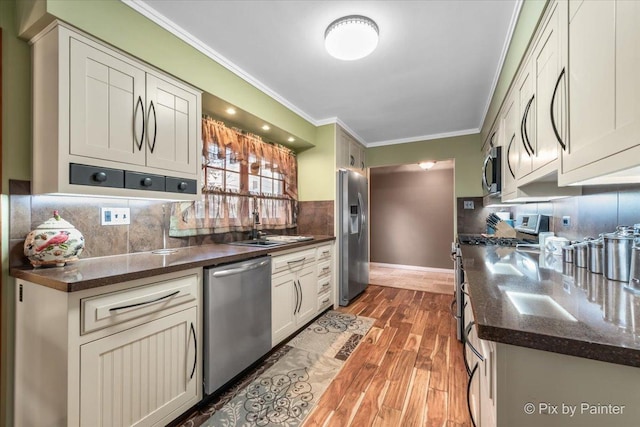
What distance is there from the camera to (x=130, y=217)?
1.78 meters

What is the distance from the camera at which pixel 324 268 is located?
305cm

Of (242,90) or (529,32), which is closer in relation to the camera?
(529,32)

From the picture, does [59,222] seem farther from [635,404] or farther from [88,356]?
[635,404]

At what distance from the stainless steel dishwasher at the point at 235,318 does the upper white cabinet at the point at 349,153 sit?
2.00 m

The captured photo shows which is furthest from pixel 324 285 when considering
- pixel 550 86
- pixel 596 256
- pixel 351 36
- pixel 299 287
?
A: pixel 550 86

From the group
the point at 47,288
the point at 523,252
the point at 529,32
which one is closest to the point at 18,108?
the point at 47,288

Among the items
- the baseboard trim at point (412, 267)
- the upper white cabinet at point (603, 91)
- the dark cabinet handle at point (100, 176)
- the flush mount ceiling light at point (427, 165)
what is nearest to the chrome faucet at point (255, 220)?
the dark cabinet handle at point (100, 176)

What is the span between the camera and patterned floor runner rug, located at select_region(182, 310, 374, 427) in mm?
1481

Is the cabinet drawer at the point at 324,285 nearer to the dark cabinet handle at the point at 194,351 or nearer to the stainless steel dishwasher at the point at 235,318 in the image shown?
the stainless steel dishwasher at the point at 235,318

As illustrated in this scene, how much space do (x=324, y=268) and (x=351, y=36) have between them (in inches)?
89.6

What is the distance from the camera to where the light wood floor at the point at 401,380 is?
4.90 ft

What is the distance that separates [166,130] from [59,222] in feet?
2.52

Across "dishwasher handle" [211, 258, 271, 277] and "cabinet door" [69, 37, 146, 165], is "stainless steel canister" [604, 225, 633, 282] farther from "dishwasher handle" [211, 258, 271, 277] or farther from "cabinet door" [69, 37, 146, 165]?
"cabinet door" [69, 37, 146, 165]

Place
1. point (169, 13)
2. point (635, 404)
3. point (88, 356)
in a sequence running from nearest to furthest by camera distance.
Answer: point (635, 404), point (88, 356), point (169, 13)
